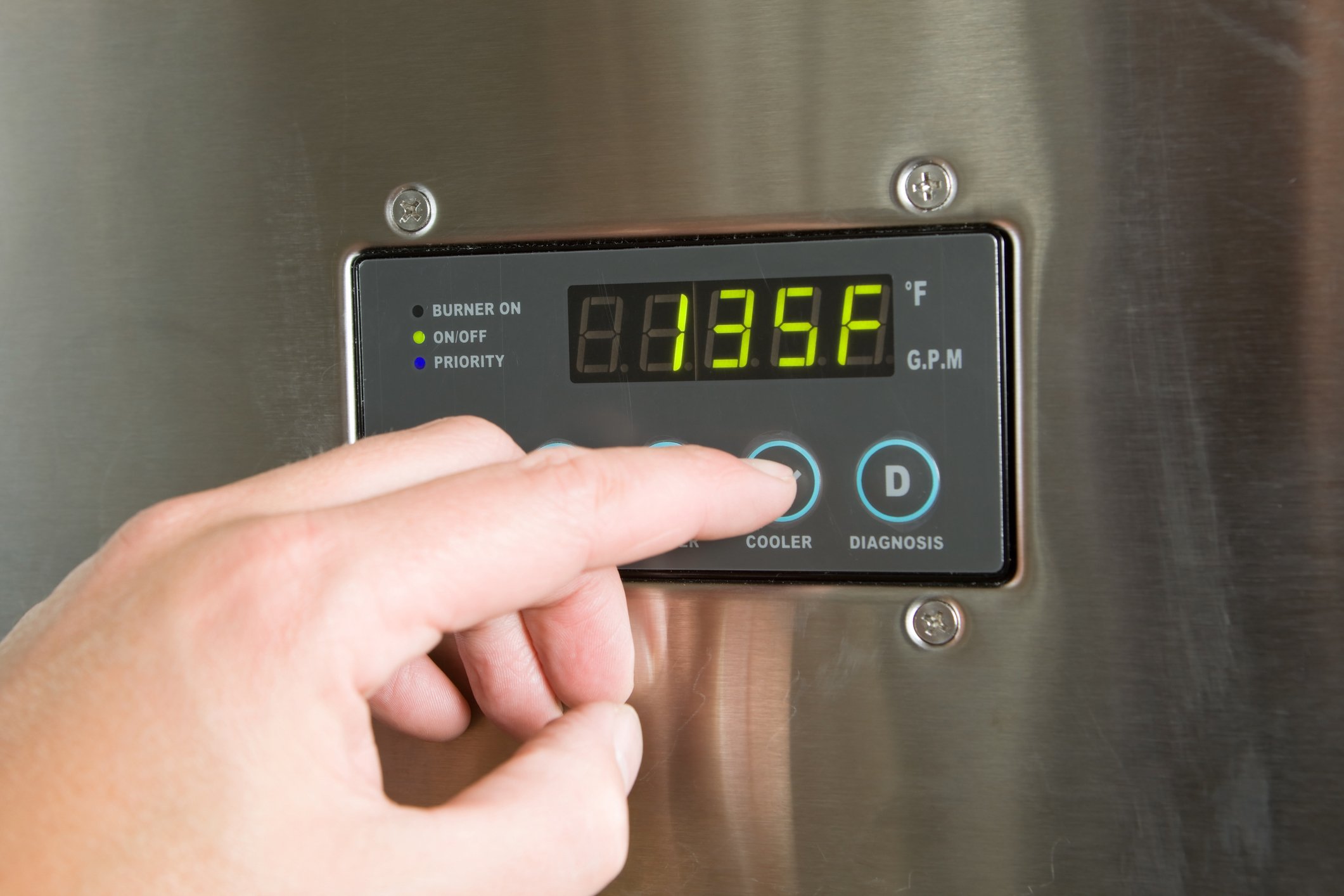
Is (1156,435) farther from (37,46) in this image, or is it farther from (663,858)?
(37,46)

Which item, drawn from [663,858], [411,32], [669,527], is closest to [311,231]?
[411,32]

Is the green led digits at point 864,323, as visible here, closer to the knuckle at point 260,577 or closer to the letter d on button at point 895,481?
the letter d on button at point 895,481

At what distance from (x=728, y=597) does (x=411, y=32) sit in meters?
0.34

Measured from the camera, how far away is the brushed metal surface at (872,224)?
44 cm

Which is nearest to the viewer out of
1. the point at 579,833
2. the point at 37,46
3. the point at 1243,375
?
the point at 579,833

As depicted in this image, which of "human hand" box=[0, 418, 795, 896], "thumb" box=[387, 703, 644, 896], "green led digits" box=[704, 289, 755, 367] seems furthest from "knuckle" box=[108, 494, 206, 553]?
"green led digits" box=[704, 289, 755, 367]

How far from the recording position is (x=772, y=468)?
0.47m

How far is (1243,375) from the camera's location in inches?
17.4

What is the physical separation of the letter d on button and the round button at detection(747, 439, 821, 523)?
0.11 feet

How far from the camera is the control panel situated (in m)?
0.47

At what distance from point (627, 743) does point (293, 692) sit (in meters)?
0.15

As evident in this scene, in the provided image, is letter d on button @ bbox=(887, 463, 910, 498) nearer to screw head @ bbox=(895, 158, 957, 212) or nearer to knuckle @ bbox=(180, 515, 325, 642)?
screw head @ bbox=(895, 158, 957, 212)

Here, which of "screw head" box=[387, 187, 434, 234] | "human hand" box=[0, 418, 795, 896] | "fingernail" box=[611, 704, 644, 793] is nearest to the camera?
"human hand" box=[0, 418, 795, 896]

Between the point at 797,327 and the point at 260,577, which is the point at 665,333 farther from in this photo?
the point at 260,577
